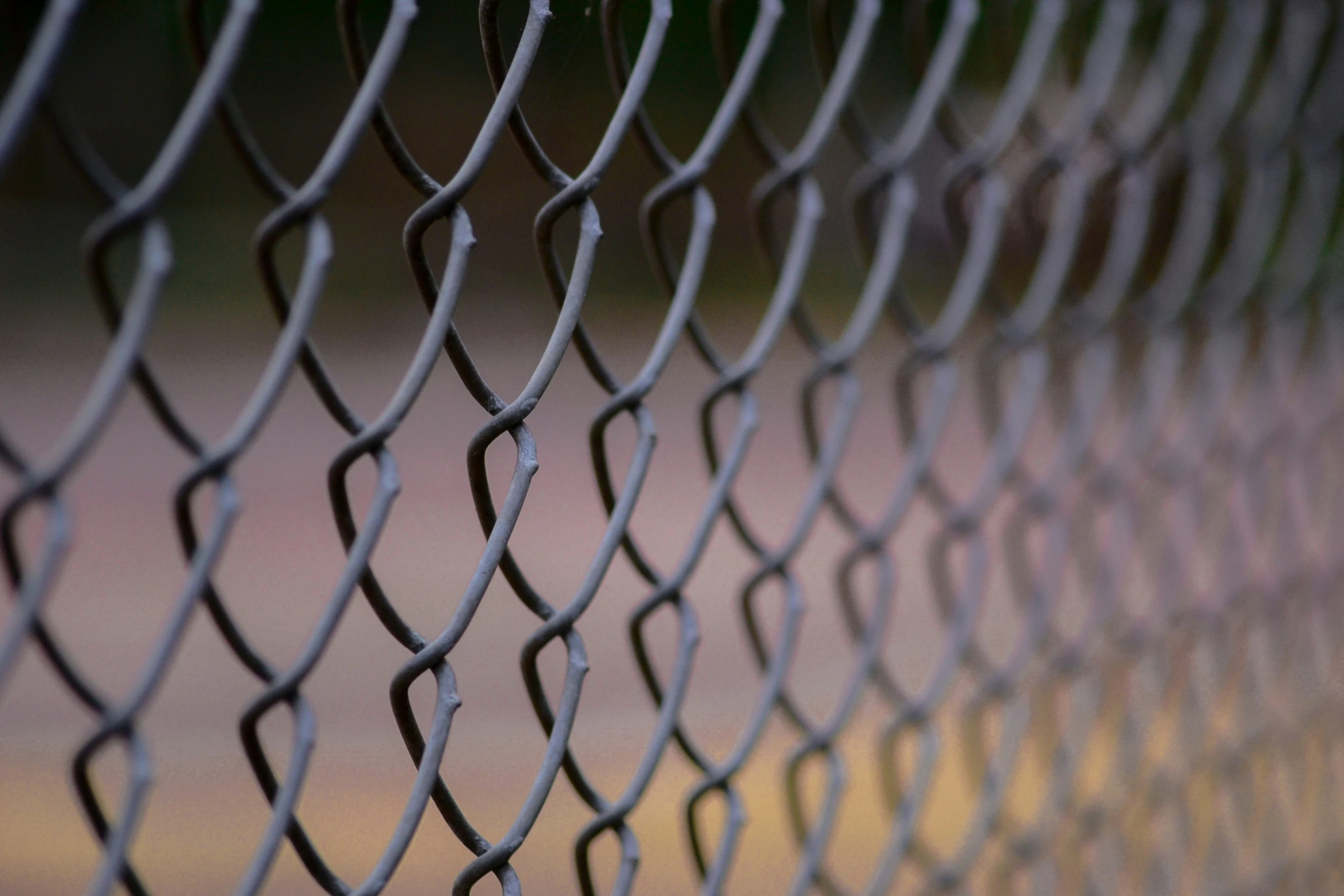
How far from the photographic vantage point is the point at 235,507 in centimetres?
55

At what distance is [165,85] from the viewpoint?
27.5 feet

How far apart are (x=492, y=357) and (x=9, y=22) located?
4.44m

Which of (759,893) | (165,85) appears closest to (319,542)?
(759,893)

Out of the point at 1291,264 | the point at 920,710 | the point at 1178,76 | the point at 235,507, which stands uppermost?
the point at 1178,76

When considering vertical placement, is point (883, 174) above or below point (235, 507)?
above

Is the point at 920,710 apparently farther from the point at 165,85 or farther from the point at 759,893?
the point at 165,85

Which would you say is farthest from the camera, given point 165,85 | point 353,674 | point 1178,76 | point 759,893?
point 165,85

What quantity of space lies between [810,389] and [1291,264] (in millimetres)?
961

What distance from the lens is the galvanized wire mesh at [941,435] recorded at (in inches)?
22.4

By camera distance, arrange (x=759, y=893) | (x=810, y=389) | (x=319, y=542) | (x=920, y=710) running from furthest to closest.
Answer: (x=319, y=542)
(x=759, y=893)
(x=920, y=710)
(x=810, y=389)

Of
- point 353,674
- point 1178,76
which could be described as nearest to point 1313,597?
point 1178,76

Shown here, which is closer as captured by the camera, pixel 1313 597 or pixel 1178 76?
pixel 1178 76

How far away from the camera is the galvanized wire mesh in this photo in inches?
22.4

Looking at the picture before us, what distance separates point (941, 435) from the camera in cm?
135
